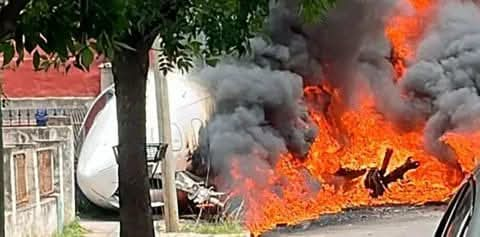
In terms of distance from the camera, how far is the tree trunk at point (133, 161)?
7215 mm

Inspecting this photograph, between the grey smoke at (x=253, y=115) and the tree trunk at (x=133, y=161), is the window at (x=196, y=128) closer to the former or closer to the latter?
the grey smoke at (x=253, y=115)

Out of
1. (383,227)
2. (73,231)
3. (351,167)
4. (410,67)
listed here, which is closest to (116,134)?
(73,231)

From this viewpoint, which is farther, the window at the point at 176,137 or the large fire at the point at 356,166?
the window at the point at 176,137

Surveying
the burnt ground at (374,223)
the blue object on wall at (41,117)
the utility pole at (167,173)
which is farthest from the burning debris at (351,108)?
the blue object on wall at (41,117)

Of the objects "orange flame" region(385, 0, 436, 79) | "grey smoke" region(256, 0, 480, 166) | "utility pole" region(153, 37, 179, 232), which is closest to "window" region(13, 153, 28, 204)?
"utility pole" region(153, 37, 179, 232)

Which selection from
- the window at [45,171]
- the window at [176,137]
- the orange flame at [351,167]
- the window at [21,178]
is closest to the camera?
the window at [21,178]

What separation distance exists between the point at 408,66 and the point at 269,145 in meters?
2.95

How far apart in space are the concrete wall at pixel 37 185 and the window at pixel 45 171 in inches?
2.6

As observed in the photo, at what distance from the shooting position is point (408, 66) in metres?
16.3

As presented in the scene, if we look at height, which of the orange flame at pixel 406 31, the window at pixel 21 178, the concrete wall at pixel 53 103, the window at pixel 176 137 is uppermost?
the orange flame at pixel 406 31

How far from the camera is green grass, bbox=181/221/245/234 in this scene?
13070 mm

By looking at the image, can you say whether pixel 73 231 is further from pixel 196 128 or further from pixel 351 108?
pixel 351 108

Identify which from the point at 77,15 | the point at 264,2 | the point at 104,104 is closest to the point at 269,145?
the point at 104,104

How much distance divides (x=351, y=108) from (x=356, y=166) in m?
1.02
